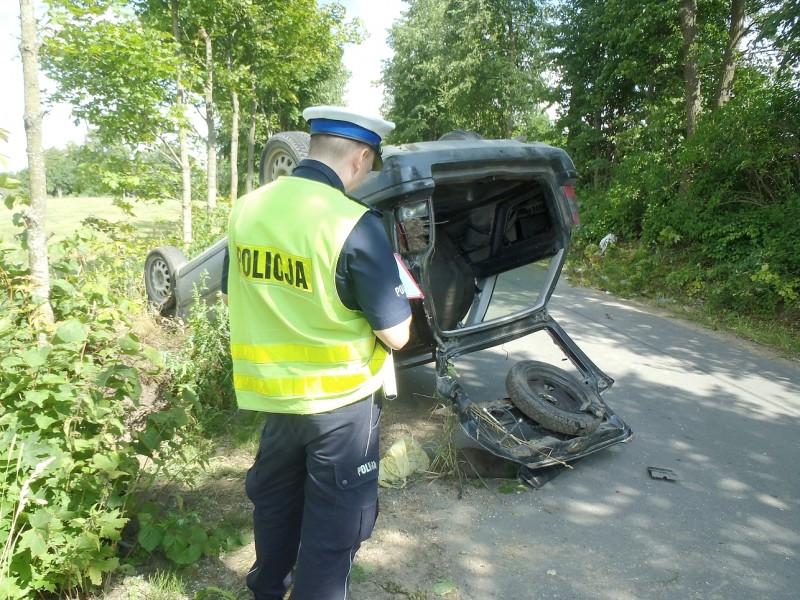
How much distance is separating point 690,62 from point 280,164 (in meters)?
10.7

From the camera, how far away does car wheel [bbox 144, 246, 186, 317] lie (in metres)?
5.93

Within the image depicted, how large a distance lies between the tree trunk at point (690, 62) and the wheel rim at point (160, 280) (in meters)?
10.7

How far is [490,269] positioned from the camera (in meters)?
5.06

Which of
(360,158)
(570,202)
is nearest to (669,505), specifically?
(570,202)


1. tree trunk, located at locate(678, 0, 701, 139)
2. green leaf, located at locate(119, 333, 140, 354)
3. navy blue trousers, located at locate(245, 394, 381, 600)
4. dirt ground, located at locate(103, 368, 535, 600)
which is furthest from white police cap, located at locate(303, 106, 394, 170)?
tree trunk, located at locate(678, 0, 701, 139)

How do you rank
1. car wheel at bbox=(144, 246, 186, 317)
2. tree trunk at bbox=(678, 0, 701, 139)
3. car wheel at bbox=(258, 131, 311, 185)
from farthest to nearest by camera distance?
tree trunk at bbox=(678, 0, 701, 139) → car wheel at bbox=(144, 246, 186, 317) → car wheel at bbox=(258, 131, 311, 185)

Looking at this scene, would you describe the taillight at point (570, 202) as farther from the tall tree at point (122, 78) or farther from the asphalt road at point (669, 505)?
the tall tree at point (122, 78)

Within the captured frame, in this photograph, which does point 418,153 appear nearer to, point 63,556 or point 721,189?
point 63,556

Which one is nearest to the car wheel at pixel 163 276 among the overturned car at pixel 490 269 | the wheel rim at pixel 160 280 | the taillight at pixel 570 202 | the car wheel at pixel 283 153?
the wheel rim at pixel 160 280

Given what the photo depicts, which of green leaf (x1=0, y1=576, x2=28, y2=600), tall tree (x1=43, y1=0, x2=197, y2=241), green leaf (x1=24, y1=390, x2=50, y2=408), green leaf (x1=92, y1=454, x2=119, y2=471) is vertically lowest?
green leaf (x1=0, y1=576, x2=28, y2=600)

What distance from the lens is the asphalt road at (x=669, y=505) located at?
2717mm

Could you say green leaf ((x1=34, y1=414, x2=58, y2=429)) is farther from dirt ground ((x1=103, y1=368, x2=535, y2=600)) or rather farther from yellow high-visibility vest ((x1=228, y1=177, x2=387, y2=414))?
yellow high-visibility vest ((x1=228, y1=177, x2=387, y2=414))

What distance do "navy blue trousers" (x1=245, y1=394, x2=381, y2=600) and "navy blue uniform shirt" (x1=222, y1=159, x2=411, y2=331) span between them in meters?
0.38

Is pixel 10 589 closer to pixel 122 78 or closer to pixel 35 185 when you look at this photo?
pixel 35 185
